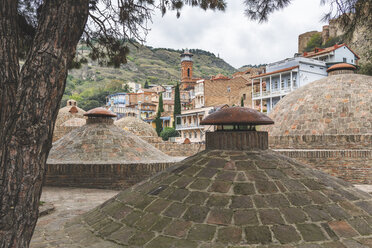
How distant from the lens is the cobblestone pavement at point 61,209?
3678 mm

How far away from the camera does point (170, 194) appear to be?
3.91m

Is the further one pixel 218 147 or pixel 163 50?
pixel 163 50

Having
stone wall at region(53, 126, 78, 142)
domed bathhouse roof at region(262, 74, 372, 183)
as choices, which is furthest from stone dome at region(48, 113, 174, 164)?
stone wall at region(53, 126, 78, 142)

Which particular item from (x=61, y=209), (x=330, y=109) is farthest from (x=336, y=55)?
(x=61, y=209)

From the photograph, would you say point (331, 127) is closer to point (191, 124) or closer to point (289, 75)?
point (289, 75)

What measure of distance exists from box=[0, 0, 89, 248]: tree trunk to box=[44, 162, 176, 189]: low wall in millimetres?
5630

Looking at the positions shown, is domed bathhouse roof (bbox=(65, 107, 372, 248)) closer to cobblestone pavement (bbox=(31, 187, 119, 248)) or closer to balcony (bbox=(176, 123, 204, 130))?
cobblestone pavement (bbox=(31, 187, 119, 248))

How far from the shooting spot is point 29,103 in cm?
269

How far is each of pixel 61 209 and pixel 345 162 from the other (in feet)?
34.1

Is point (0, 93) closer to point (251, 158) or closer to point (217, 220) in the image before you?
point (217, 220)

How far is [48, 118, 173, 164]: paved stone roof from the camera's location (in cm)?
903

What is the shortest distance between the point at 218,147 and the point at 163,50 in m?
146

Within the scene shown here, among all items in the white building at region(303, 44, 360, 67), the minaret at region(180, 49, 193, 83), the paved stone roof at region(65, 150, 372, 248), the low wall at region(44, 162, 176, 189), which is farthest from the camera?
the minaret at region(180, 49, 193, 83)

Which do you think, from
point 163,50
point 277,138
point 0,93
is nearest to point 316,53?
point 277,138
